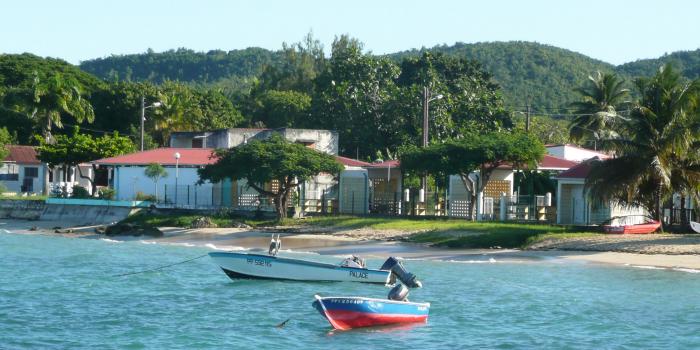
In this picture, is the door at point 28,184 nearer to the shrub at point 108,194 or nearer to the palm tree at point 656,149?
the shrub at point 108,194

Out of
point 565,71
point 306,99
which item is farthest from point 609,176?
point 565,71

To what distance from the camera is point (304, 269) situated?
34.2m

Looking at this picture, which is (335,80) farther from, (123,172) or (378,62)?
(123,172)

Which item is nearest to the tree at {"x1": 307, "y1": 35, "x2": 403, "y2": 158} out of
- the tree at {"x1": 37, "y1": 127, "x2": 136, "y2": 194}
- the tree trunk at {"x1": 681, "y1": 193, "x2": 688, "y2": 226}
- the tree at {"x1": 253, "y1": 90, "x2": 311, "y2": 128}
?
the tree at {"x1": 253, "y1": 90, "x2": 311, "y2": 128}

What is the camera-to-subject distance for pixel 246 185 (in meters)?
58.4

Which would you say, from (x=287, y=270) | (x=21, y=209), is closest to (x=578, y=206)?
(x=287, y=270)

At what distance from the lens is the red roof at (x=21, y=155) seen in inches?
3086

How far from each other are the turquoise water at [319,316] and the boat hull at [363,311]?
28 centimetres

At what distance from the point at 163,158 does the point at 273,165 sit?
38.5 feet

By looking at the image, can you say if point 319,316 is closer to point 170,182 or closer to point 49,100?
point 170,182

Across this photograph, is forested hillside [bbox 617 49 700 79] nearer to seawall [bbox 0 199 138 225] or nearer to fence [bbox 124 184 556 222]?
fence [bbox 124 184 556 222]

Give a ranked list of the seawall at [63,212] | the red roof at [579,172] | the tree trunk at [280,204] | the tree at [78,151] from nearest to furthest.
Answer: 1. the red roof at [579,172]
2. the tree trunk at [280,204]
3. the seawall at [63,212]
4. the tree at [78,151]

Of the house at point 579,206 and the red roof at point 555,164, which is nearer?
the house at point 579,206

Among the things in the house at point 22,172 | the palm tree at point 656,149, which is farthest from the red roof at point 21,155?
the palm tree at point 656,149
